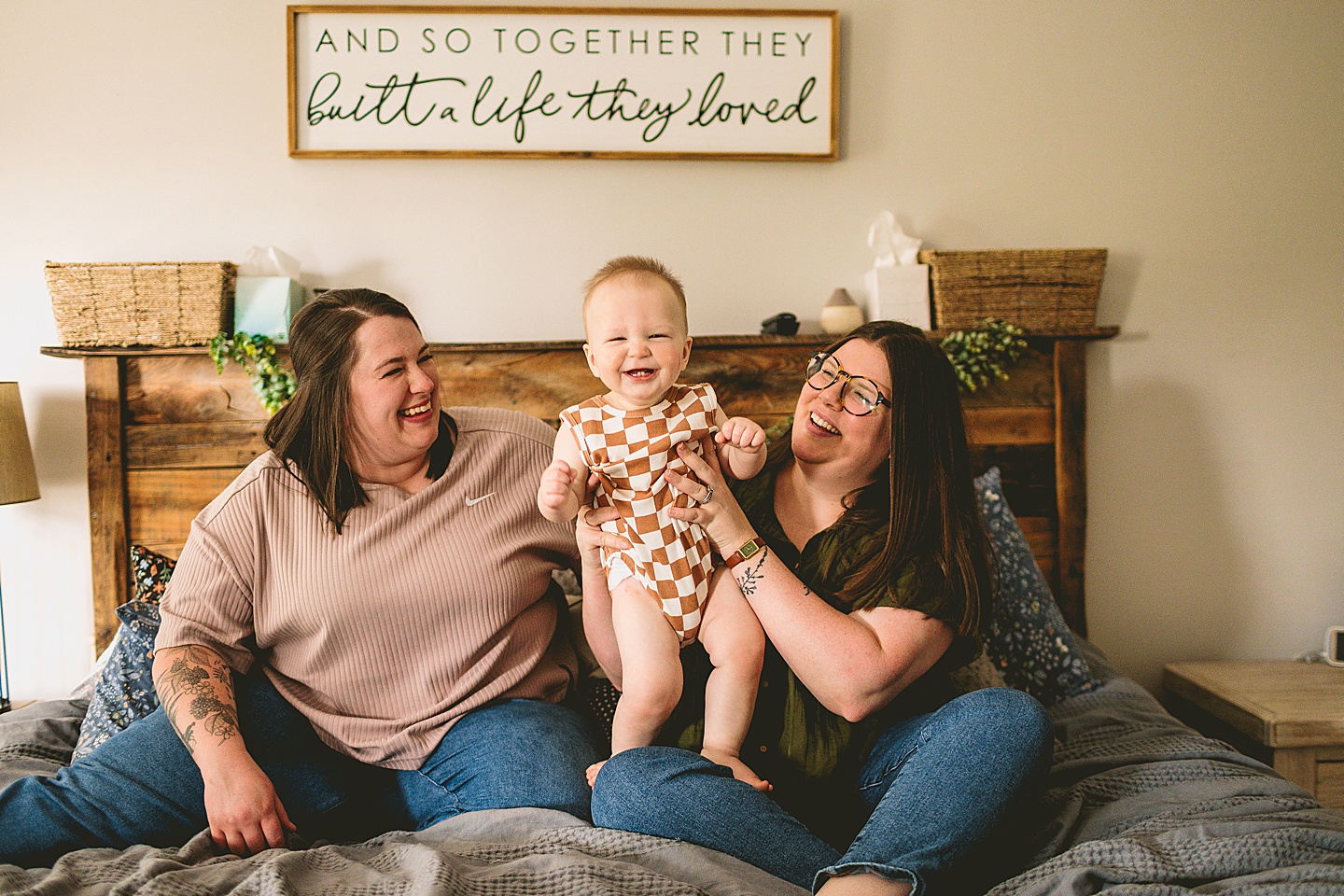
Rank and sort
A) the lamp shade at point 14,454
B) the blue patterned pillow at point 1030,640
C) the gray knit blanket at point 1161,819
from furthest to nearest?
the lamp shade at point 14,454, the blue patterned pillow at point 1030,640, the gray knit blanket at point 1161,819

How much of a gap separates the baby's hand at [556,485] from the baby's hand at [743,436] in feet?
0.81

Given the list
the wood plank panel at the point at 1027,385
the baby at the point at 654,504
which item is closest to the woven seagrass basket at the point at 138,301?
the baby at the point at 654,504

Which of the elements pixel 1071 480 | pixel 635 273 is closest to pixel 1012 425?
pixel 1071 480

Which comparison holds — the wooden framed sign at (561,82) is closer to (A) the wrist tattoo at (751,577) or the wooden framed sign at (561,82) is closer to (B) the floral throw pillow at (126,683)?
(B) the floral throw pillow at (126,683)

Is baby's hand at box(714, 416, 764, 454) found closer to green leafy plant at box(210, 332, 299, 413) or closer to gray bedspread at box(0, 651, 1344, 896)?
gray bedspread at box(0, 651, 1344, 896)

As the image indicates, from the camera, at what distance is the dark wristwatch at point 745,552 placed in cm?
139

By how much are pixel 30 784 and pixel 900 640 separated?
4.55ft

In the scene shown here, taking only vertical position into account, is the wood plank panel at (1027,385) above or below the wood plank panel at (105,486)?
above

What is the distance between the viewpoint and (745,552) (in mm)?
1395

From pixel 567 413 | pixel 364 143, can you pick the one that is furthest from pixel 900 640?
pixel 364 143

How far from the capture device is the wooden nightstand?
77.0 inches

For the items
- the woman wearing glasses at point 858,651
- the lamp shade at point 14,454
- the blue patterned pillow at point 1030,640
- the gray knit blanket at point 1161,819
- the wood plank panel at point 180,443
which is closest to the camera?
the gray knit blanket at point 1161,819

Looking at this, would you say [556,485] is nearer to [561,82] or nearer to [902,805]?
[902,805]

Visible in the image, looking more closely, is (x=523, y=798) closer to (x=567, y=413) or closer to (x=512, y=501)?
(x=512, y=501)
